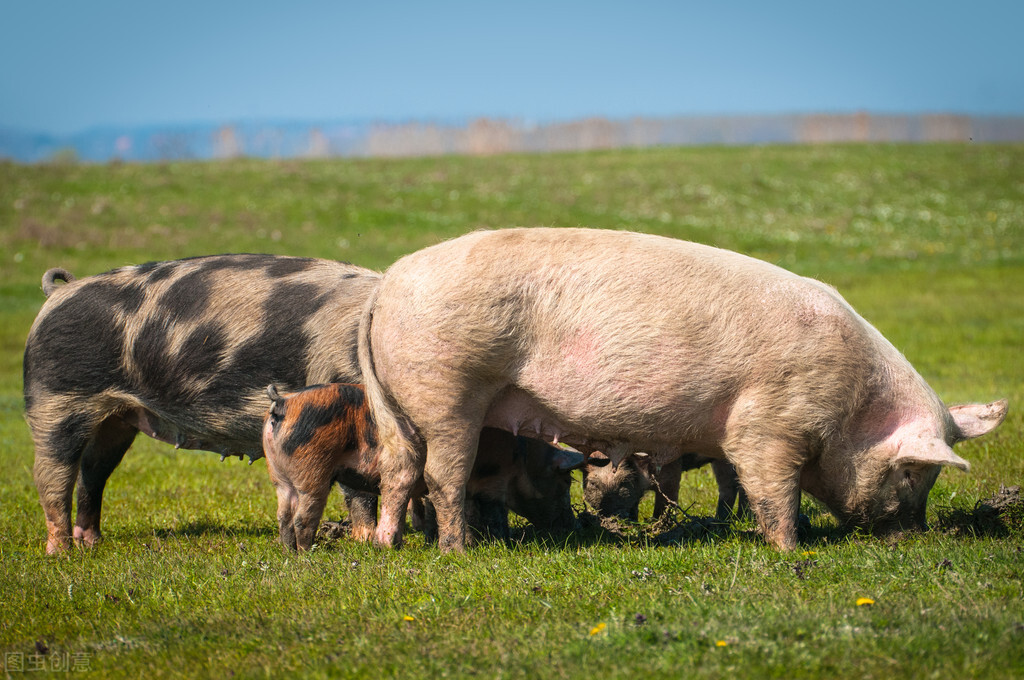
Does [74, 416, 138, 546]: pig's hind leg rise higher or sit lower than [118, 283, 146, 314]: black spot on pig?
lower

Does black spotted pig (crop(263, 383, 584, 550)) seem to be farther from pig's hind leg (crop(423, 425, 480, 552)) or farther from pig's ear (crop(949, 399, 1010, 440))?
pig's ear (crop(949, 399, 1010, 440))

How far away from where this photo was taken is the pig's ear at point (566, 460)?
6.85 meters

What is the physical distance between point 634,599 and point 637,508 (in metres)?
2.83

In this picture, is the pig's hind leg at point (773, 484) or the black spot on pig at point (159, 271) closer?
the pig's hind leg at point (773, 484)

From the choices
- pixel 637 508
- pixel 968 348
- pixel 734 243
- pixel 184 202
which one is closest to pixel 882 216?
pixel 734 243

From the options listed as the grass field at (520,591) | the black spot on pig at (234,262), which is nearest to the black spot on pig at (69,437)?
the grass field at (520,591)

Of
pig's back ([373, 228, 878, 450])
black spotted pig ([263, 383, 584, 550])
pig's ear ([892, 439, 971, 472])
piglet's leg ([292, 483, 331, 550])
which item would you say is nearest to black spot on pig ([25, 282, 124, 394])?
black spotted pig ([263, 383, 584, 550])

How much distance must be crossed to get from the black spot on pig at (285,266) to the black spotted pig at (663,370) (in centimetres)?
124

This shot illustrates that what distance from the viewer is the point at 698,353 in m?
5.74

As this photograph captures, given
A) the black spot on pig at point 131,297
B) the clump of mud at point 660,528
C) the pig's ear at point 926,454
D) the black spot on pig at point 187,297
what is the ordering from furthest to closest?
the black spot on pig at point 131,297
the black spot on pig at point 187,297
the clump of mud at point 660,528
the pig's ear at point 926,454

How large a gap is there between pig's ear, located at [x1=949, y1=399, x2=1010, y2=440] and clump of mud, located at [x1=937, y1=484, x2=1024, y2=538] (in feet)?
1.92

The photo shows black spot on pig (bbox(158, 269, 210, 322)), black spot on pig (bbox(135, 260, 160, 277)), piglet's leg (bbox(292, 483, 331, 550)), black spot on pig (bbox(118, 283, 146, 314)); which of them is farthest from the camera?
black spot on pig (bbox(135, 260, 160, 277))

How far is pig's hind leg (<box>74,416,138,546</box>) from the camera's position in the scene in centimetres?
746

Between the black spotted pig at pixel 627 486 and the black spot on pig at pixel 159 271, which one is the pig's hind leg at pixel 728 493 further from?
the black spot on pig at pixel 159 271
